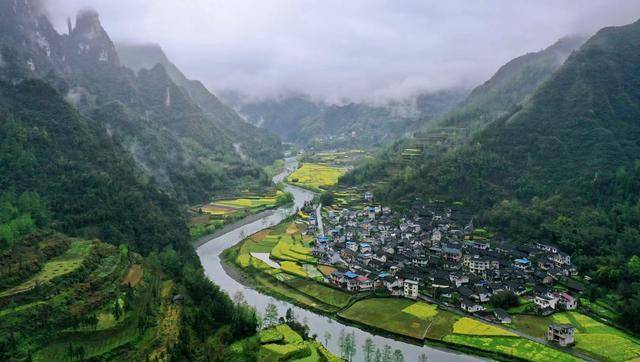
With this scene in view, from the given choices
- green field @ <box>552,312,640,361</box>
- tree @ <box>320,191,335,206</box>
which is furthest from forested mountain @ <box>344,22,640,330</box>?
tree @ <box>320,191,335,206</box>

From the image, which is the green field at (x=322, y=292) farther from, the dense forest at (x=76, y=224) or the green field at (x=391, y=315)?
the dense forest at (x=76, y=224)

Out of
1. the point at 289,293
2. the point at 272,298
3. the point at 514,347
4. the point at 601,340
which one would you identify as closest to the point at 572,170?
the point at 601,340

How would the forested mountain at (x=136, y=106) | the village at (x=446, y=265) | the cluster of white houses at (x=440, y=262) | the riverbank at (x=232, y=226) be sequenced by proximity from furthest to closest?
the forested mountain at (x=136, y=106) → the riverbank at (x=232, y=226) → the cluster of white houses at (x=440, y=262) → the village at (x=446, y=265)

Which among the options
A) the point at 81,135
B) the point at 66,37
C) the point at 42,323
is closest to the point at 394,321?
the point at 42,323

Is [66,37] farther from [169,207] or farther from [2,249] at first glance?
[2,249]

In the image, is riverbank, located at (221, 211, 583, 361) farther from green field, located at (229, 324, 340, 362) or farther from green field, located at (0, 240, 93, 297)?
green field, located at (0, 240, 93, 297)

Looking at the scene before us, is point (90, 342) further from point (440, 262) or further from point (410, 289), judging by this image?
point (440, 262)

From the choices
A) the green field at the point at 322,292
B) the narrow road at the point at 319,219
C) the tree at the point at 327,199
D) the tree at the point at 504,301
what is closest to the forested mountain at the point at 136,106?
the tree at the point at 327,199
